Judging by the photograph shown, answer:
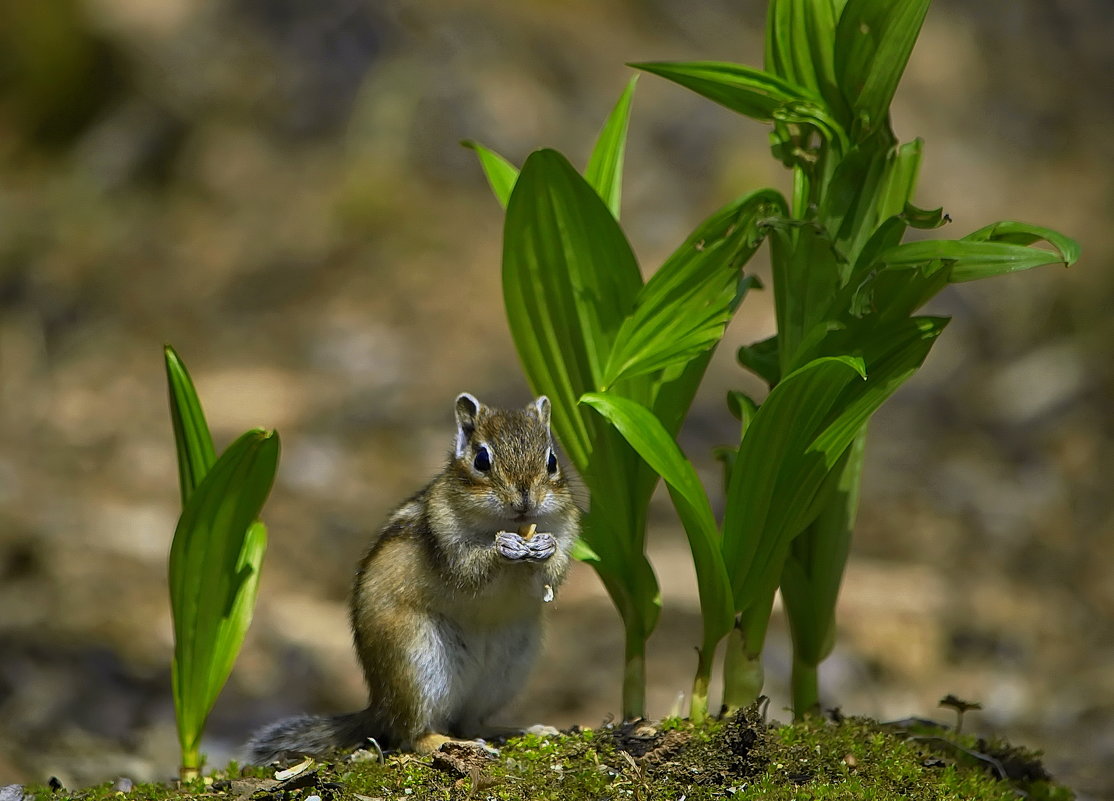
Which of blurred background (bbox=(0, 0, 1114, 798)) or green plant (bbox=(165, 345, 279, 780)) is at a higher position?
blurred background (bbox=(0, 0, 1114, 798))

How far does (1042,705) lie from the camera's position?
6.51 metres

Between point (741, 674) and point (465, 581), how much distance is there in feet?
2.84

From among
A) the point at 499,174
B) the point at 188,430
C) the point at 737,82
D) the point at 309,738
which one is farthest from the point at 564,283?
the point at 309,738

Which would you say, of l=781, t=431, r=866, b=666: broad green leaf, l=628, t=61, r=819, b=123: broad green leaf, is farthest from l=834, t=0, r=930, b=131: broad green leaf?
l=781, t=431, r=866, b=666: broad green leaf

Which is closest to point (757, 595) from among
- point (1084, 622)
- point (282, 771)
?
point (282, 771)

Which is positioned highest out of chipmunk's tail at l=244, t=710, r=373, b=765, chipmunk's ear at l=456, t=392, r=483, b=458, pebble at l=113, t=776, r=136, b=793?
chipmunk's ear at l=456, t=392, r=483, b=458

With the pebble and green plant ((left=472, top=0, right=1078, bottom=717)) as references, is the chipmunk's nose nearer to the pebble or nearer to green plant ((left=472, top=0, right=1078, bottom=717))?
green plant ((left=472, top=0, right=1078, bottom=717))

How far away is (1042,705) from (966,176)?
22.7ft

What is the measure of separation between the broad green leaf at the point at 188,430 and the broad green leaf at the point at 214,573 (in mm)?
102

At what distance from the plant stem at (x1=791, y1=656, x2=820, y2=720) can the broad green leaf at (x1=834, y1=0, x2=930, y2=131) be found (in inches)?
64.4

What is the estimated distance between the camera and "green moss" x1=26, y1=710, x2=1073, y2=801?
3.25 metres

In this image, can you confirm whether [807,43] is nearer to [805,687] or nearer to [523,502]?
[523,502]

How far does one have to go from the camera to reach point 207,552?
3562 mm

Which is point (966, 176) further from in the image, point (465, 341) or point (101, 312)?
point (101, 312)
